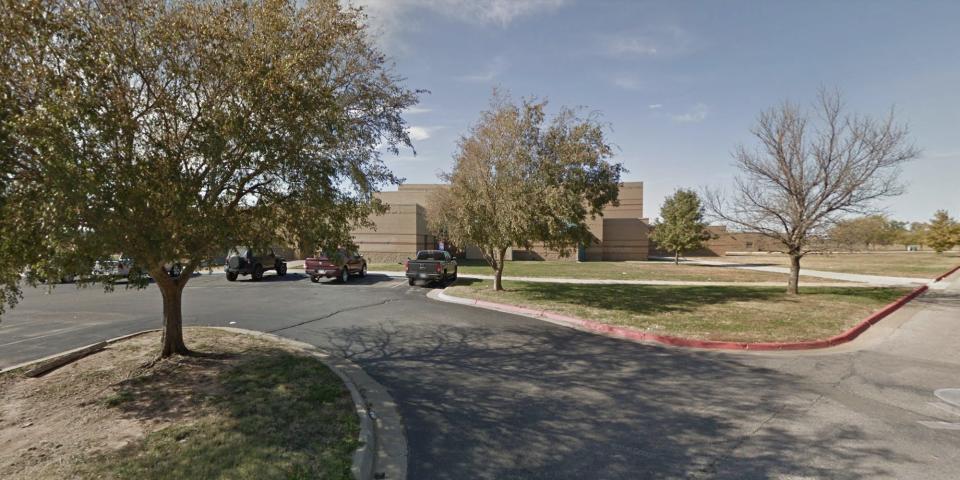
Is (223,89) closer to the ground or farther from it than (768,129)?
closer to the ground

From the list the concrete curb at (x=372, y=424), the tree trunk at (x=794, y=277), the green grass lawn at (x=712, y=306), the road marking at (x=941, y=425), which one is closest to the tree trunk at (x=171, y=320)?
the concrete curb at (x=372, y=424)

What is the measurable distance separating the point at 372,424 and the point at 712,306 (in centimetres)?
1207

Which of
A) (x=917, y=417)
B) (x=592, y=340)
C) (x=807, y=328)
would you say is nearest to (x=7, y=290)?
(x=592, y=340)

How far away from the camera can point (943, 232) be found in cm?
4900

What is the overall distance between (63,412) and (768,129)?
774 inches

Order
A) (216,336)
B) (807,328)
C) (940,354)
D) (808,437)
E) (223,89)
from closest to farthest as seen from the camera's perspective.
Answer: (808,437) < (223,89) < (940,354) < (216,336) < (807,328)

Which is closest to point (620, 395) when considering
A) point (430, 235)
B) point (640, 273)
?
point (640, 273)

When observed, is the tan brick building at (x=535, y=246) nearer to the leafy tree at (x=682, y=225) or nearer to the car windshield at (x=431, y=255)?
the leafy tree at (x=682, y=225)

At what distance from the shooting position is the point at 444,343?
855 centimetres

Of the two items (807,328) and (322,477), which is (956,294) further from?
(322,477)

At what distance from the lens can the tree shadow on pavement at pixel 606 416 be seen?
12.7 feet

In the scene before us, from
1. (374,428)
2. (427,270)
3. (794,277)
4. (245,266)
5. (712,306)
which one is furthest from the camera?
(245,266)

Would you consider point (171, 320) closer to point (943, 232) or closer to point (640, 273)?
point (640, 273)

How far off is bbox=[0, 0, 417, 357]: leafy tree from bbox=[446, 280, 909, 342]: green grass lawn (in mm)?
8019
